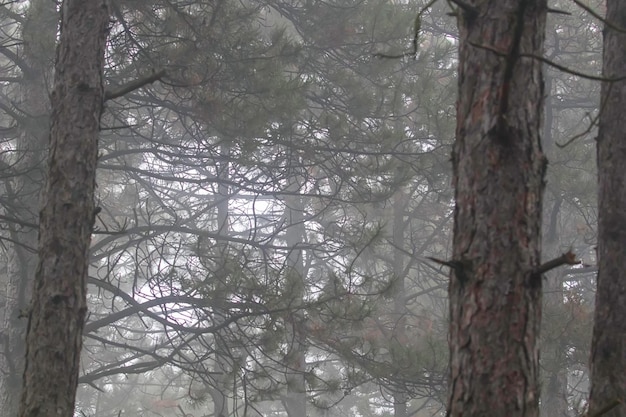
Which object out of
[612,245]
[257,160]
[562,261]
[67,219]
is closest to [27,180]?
[257,160]

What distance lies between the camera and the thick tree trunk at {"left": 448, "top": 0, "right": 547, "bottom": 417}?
295 cm

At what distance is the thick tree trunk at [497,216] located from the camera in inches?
116

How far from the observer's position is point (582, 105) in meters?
14.8

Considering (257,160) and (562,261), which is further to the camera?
(257,160)

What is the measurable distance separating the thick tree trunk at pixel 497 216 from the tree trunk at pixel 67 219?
8.78 ft

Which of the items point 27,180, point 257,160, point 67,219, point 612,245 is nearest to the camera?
point 612,245

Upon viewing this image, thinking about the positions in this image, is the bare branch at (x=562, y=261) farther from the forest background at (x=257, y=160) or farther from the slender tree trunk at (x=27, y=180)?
the slender tree trunk at (x=27, y=180)

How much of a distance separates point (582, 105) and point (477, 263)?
12.6 m

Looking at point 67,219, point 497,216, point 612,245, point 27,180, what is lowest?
point 497,216

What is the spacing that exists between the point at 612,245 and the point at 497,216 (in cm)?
188

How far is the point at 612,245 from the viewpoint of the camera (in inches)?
183

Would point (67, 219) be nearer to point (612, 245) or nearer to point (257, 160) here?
point (612, 245)

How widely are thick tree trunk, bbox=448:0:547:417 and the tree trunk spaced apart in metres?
2.68

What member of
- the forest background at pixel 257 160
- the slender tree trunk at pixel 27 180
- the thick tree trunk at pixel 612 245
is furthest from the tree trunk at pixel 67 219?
the slender tree trunk at pixel 27 180
